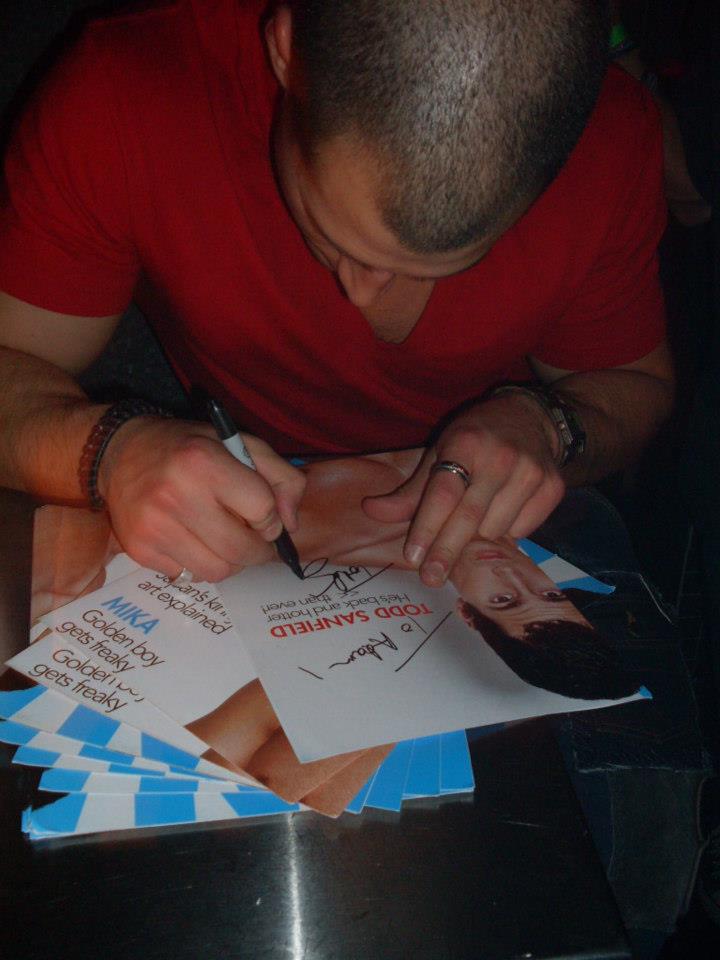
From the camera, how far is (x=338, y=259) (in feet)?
2.55

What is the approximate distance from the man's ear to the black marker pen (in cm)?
28

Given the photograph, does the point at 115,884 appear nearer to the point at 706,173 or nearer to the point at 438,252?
the point at 438,252

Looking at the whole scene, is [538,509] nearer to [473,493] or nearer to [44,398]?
[473,493]

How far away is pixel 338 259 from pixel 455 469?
0.21 meters

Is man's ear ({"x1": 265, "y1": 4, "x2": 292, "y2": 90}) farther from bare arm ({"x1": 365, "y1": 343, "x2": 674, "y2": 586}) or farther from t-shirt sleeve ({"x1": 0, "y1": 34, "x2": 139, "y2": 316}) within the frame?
bare arm ({"x1": 365, "y1": 343, "x2": 674, "y2": 586})

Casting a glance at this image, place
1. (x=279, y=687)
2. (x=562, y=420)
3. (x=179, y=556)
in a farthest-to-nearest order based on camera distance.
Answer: (x=562, y=420) → (x=179, y=556) → (x=279, y=687)

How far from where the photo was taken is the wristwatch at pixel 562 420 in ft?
3.12

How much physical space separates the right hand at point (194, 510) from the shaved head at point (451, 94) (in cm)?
24

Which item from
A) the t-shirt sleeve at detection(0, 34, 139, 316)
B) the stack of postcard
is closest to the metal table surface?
the stack of postcard

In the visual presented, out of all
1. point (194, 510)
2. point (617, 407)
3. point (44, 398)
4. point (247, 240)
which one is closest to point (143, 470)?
point (194, 510)

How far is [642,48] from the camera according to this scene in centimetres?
164

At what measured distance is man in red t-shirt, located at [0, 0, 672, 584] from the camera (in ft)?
1.97

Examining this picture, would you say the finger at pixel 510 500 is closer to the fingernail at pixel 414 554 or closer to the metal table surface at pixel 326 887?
the fingernail at pixel 414 554
